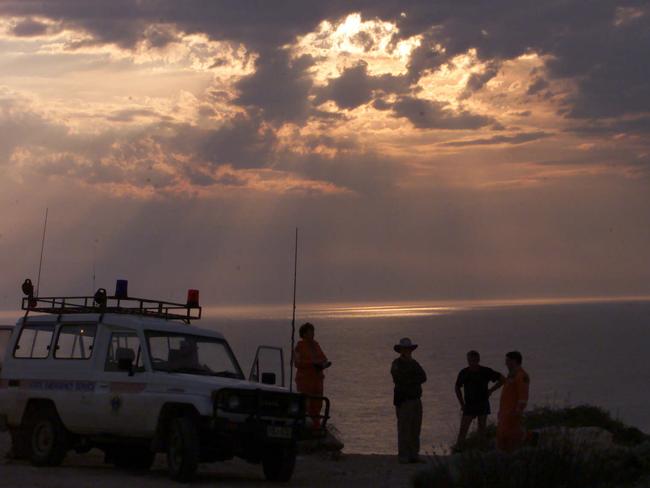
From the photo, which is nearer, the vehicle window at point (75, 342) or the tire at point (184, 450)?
the tire at point (184, 450)

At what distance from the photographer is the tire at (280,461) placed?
1488 cm

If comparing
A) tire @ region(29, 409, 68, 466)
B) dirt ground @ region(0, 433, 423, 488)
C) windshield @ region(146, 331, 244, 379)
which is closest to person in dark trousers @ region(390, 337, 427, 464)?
dirt ground @ region(0, 433, 423, 488)

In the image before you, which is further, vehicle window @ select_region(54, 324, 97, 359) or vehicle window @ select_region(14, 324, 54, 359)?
vehicle window @ select_region(14, 324, 54, 359)

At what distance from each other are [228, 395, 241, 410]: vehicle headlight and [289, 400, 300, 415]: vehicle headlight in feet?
2.87

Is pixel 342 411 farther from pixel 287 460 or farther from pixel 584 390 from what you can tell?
pixel 287 460

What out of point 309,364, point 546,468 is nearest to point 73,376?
point 309,364

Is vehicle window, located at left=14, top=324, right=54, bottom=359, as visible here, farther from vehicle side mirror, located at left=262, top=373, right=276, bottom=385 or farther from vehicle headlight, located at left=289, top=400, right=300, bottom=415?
vehicle headlight, located at left=289, top=400, right=300, bottom=415

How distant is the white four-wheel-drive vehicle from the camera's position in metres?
14.0

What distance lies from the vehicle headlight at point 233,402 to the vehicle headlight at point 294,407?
88 cm

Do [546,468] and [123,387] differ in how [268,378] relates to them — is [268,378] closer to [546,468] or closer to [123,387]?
[123,387]

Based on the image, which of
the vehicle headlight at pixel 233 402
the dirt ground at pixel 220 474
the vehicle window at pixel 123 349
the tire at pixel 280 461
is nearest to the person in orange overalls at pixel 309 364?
the dirt ground at pixel 220 474

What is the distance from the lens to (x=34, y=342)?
16.3m

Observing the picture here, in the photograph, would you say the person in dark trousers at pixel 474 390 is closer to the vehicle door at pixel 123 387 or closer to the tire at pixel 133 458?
the tire at pixel 133 458

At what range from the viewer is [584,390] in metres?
79.8
